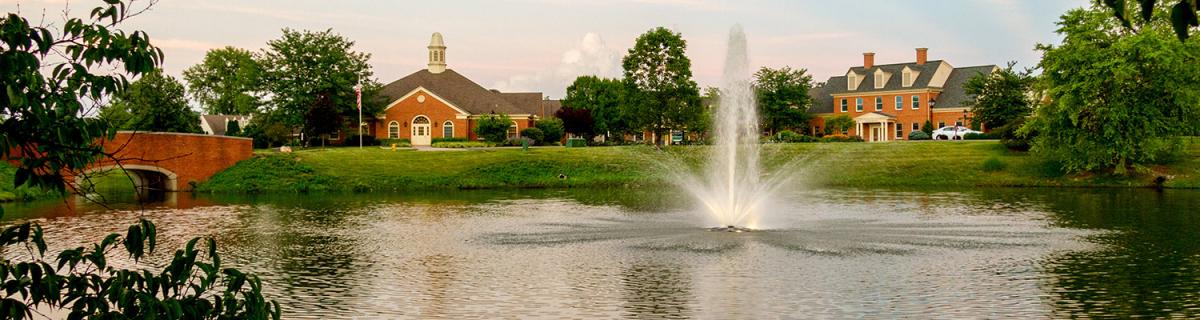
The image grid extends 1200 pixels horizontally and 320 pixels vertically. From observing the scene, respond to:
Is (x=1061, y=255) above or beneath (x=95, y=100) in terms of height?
beneath

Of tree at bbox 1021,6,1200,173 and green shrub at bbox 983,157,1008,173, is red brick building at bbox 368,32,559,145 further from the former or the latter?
tree at bbox 1021,6,1200,173

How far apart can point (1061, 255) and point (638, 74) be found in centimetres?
4800

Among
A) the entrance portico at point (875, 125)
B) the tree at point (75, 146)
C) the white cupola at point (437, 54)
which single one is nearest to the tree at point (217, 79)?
the white cupola at point (437, 54)

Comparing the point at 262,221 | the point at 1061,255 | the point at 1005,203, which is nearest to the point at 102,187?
the point at 262,221

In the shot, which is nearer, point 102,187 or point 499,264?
point 499,264

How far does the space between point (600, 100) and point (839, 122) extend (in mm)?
30740

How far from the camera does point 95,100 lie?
273 inches

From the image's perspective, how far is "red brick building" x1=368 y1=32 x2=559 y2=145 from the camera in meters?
83.6

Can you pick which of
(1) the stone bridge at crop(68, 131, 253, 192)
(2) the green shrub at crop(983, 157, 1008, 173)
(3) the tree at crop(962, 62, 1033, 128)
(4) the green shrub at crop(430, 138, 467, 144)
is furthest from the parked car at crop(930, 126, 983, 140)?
(1) the stone bridge at crop(68, 131, 253, 192)

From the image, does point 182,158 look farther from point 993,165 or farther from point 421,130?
point 993,165

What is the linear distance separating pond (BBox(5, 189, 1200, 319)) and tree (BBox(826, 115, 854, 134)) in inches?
1930

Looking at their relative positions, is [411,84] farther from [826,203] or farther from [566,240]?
[566,240]

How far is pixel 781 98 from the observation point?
8981 cm

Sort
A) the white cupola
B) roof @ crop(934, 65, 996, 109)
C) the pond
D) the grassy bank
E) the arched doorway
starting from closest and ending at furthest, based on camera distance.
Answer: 1. the pond
2. the grassy bank
3. the arched doorway
4. roof @ crop(934, 65, 996, 109)
5. the white cupola
